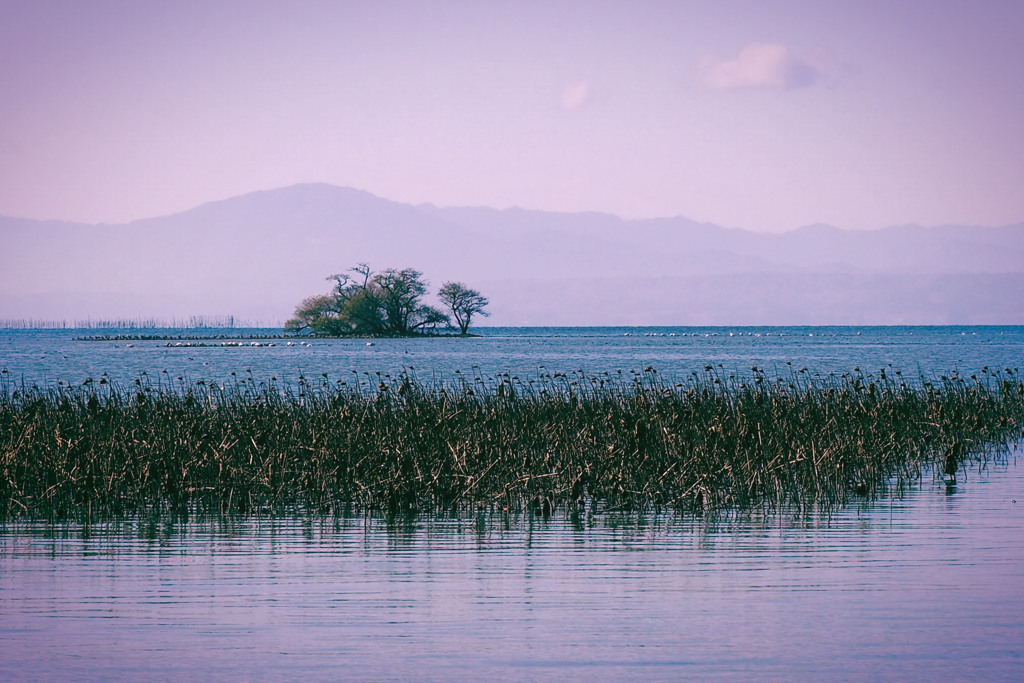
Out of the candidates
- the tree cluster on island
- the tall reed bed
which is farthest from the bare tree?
the tall reed bed

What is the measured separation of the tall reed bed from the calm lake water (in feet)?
2.72

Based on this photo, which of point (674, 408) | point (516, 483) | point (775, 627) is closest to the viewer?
point (775, 627)

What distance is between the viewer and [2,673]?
7.27 metres

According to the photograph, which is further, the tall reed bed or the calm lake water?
the tall reed bed

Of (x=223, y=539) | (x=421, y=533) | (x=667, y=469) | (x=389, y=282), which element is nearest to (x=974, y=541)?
(x=667, y=469)

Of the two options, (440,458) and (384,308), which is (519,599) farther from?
(384,308)

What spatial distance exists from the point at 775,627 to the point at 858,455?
9.06 m

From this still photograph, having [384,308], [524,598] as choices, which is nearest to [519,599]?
[524,598]

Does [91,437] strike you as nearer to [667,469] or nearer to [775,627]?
[667,469]

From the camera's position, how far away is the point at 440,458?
14250 millimetres

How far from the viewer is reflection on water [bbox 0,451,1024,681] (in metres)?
7.50

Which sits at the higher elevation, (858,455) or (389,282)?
(389,282)

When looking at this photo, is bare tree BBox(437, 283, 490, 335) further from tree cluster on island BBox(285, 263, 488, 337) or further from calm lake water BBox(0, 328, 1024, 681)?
calm lake water BBox(0, 328, 1024, 681)

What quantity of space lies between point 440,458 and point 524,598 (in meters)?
5.12
